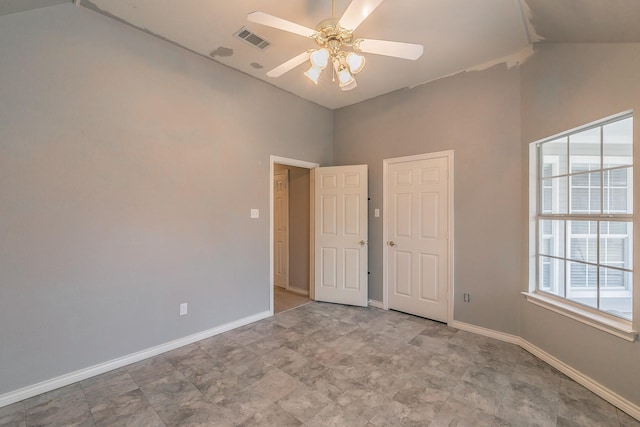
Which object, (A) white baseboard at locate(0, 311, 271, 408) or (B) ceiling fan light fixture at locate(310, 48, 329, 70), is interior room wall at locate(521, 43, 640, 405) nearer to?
(B) ceiling fan light fixture at locate(310, 48, 329, 70)

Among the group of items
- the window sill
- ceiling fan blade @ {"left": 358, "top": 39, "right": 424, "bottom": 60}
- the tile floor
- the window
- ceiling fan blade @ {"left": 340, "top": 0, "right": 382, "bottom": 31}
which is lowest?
the tile floor

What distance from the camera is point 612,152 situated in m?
2.12

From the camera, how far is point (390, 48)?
6.18ft

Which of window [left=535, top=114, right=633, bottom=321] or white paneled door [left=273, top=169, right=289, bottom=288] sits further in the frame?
white paneled door [left=273, top=169, right=289, bottom=288]

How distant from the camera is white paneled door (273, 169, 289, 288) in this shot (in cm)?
484

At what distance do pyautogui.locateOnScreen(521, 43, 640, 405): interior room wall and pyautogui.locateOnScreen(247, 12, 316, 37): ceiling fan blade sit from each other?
2137 mm

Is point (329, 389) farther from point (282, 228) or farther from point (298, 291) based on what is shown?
point (282, 228)

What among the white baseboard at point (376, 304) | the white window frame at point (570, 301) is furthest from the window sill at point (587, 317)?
the white baseboard at point (376, 304)

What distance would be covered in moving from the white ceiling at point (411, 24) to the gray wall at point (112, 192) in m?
0.23

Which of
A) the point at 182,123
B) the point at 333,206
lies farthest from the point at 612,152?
the point at 182,123

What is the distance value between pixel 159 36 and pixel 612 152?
156 inches

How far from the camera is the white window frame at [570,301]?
1.87 meters

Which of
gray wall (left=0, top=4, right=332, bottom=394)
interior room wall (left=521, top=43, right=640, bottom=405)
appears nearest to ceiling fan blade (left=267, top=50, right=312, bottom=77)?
gray wall (left=0, top=4, right=332, bottom=394)

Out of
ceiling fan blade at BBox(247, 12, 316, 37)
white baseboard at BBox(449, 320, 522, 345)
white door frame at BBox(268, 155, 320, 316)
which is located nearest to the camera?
ceiling fan blade at BBox(247, 12, 316, 37)
